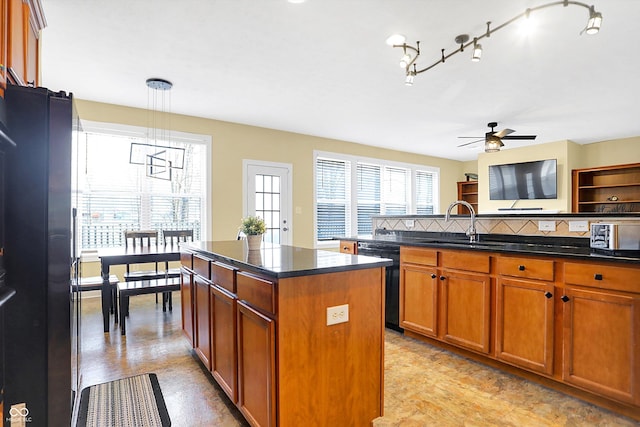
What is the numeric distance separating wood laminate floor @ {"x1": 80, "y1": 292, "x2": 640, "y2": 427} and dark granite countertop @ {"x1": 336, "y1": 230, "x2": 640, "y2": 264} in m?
0.91

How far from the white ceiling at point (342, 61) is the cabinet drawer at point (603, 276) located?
1.91 m

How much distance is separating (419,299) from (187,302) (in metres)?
1.97

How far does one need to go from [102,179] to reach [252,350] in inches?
166

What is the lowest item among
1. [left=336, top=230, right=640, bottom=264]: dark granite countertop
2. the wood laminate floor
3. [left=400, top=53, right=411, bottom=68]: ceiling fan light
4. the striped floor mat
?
the wood laminate floor

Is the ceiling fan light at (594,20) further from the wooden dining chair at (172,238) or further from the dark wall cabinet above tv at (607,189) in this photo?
the dark wall cabinet above tv at (607,189)

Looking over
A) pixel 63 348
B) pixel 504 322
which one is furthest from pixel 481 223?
pixel 63 348

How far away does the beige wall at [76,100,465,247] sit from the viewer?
4.89 m

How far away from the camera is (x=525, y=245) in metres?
2.67

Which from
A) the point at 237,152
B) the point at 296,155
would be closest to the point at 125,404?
the point at 237,152

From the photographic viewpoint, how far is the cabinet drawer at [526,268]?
7.25ft

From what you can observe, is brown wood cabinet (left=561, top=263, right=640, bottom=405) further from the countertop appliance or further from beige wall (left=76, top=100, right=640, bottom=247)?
beige wall (left=76, top=100, right=640, bottom=247)

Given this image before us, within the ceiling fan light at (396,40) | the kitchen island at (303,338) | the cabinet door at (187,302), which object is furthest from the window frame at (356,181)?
the kitchen island at (303,338)

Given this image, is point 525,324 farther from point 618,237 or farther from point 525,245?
point 618,237

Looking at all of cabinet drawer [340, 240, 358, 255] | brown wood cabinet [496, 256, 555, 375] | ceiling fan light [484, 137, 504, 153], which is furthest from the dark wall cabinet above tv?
brown wood cabinet [496, 256, 555, 375]
